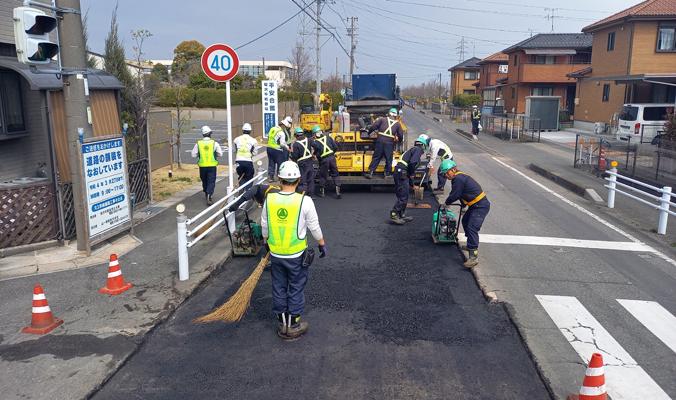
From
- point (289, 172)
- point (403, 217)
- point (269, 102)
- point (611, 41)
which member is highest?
point (611, 41)

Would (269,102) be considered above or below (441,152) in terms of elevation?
above

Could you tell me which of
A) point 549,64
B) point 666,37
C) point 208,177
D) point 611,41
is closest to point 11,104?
point 208,177

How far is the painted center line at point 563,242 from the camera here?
9023 mm

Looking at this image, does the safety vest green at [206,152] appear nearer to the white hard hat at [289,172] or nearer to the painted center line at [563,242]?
the painted center line at [563,242]

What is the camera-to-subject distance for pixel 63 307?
608 centimetres

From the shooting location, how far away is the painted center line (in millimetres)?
9023

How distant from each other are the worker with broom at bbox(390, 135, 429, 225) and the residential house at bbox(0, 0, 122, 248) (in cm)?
571

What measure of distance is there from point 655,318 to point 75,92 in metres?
8.51

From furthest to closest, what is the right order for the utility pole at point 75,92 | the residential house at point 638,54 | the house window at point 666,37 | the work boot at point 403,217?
the house window at point 666,37 < the residential house at point 638,54 < the work boot at point 403,217 < the utility pole at point 75,92

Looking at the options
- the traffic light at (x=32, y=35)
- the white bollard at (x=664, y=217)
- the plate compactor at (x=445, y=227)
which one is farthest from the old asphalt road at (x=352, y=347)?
the white bollard at (x=664, y=217)

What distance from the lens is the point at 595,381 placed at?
4000 millimetres

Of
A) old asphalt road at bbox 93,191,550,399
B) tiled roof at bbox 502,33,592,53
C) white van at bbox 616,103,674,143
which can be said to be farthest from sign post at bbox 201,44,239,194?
tiled roof at bbox 502,33,592,53

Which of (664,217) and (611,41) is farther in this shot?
(611,41)

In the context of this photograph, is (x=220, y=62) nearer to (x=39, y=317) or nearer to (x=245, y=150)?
(x=245, y=150)
